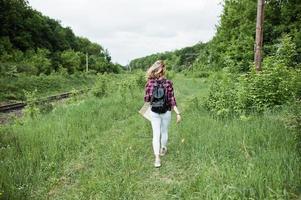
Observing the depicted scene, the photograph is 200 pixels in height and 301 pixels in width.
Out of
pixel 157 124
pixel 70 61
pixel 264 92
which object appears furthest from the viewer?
pixel 70 61

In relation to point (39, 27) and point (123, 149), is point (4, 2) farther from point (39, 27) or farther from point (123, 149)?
point (123, 149)

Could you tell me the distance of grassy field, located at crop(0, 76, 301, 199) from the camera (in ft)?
18.6

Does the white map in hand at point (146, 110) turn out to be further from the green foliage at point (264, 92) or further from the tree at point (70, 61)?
the tree at point (70, 61)

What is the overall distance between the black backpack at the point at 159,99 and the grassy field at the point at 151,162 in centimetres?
101

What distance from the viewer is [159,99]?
7270mm

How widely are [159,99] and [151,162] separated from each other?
1.26 m

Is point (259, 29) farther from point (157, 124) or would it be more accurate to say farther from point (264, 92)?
point (157, 124)

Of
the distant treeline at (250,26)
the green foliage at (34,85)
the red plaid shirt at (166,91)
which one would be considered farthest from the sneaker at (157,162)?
the green foliage at (34,85)

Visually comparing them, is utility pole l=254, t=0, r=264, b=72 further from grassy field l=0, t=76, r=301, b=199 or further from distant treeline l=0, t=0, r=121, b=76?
distant treeline l=0, t=0, r=121, b=76

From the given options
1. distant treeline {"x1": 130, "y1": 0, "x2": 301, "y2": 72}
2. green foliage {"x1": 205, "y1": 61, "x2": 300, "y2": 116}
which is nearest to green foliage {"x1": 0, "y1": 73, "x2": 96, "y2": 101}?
distant treeline {"x1": 130, "y1": 0, "x2": 301, "y2": 72}

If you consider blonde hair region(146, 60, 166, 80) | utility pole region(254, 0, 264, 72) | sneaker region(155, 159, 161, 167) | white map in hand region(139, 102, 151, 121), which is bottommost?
sneaker region(155, 159, 161, 167)

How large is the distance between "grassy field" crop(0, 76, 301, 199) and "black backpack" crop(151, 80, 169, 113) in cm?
101

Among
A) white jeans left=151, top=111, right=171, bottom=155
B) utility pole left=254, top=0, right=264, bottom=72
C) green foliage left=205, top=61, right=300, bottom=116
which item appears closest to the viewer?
white jeans left=151, top=111, right=171, bottom=155

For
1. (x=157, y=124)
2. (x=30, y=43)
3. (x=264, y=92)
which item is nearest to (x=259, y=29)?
(x=264, y=92)
